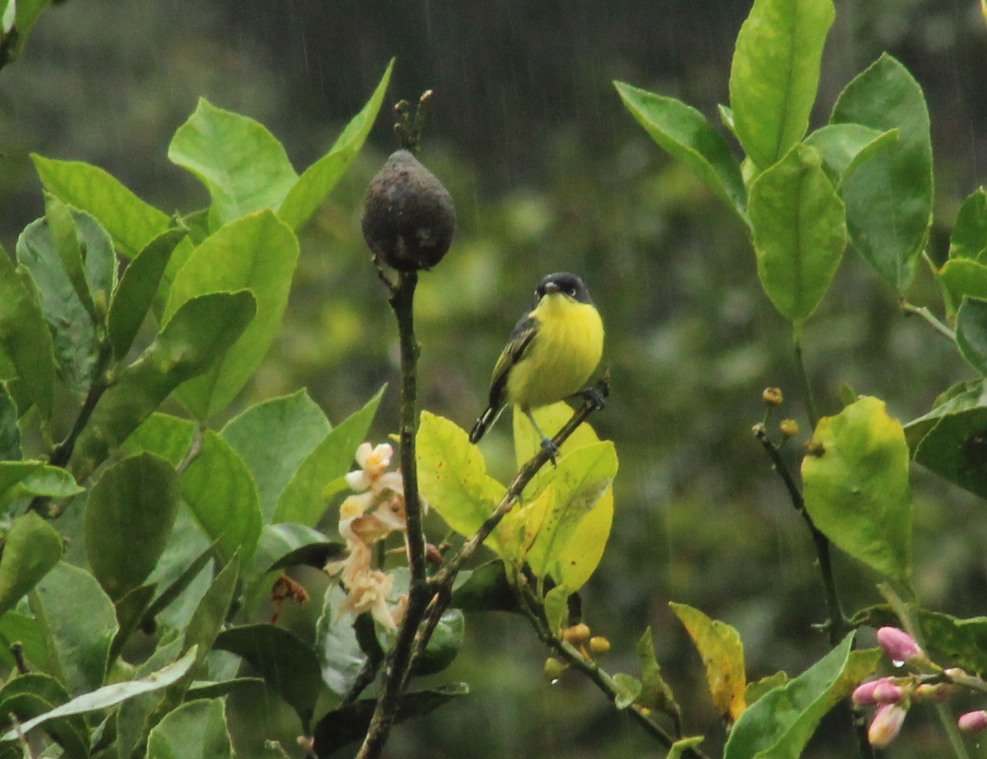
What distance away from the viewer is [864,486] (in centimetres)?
97

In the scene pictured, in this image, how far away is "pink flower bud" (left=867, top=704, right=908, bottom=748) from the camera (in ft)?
3.06

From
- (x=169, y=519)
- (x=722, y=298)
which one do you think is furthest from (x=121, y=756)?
(x=722, y=298)

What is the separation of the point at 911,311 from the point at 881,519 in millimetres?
249

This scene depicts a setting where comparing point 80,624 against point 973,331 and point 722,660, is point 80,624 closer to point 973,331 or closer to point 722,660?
point 722,660

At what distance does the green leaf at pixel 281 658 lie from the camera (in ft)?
3.40

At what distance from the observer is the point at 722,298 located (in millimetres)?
5410

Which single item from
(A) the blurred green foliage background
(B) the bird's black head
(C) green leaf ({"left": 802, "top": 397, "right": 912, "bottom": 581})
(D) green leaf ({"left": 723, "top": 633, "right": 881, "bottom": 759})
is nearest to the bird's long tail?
(B) the bird's black head

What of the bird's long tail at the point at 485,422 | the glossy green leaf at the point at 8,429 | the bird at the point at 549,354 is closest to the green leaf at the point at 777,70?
the glossy green leaf at the point at 8,429

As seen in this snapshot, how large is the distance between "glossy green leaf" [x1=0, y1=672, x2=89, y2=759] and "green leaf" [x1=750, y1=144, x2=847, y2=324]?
586 mm

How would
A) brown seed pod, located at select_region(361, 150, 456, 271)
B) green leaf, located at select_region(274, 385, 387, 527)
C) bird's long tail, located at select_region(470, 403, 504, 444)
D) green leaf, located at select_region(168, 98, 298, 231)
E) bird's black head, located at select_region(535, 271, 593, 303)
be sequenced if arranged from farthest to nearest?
bird's black head, located at select_region(535, 271, 593, 303)
bird's long tail, located at select_region(470, 403, 504, 444)
green leaf, located at select_region(168, 98, 298, 231)
green leaf, located at select_region(274, 385, 387, 527)
brown seed pod, located at select_region(361, 150, 456, 271)

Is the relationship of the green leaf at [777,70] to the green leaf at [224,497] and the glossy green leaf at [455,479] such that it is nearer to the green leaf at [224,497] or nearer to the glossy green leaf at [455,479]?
the glossy green leaf at [455,479]

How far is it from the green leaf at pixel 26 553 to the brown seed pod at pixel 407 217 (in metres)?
0.29

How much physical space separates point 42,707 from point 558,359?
4.61 feet

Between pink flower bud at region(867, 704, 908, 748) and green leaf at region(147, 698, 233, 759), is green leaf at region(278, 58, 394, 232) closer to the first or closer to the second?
green leaf at region(147, 698, 233, 759)
